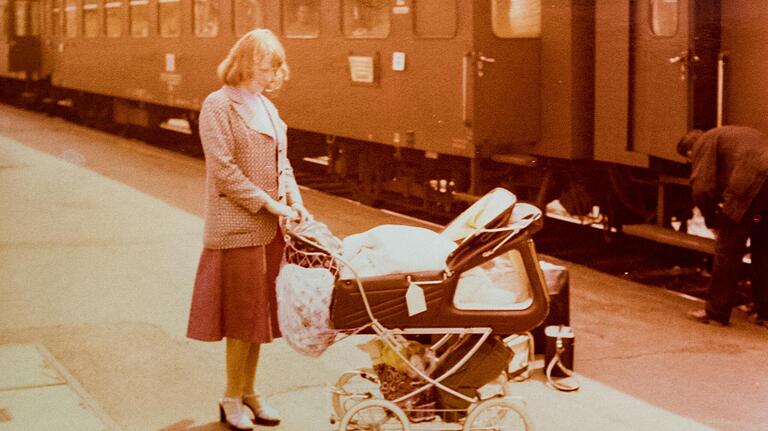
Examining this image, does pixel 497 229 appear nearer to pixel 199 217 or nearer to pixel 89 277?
pixel 89 277

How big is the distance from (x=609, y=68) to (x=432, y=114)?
83.3 inches

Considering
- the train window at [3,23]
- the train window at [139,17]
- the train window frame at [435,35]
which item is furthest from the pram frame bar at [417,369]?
the train window at [3,23]

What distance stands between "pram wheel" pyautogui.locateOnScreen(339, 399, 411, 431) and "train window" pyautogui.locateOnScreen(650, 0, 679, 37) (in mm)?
5255

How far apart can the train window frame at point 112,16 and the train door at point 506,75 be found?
38.7 feet

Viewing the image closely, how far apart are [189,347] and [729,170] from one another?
3.61 m

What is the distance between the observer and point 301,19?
14203 mm

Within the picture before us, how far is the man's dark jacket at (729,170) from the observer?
302 inches

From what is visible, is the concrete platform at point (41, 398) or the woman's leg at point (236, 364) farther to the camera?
the concrete platform at point (41, 398)

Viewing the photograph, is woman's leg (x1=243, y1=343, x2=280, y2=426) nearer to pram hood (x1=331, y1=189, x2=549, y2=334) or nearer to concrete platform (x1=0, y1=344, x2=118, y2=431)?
concrete platform (x1=0, y1=344, x2=118, y2=431)

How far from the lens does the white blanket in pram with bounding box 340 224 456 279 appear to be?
492 centimetres

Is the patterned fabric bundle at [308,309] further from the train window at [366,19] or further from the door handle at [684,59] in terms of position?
the train window at [366,19]

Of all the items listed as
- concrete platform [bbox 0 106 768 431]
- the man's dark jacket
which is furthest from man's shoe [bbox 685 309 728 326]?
the man's dark jacket

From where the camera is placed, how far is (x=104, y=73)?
907 inches

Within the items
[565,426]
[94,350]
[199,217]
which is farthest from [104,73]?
[565,426]
